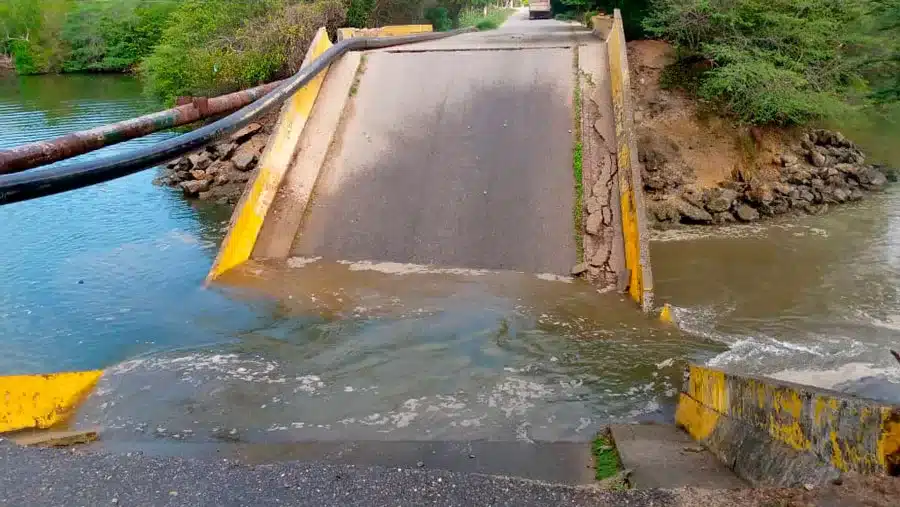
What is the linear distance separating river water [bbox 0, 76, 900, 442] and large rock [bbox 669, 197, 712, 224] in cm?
58

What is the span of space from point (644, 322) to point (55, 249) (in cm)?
933

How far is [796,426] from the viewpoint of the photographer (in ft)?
11.8

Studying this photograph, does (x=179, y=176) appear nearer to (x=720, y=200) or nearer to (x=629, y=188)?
(x=629, y=188)

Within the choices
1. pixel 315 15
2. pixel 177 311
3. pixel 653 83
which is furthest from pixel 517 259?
pixel 315 15

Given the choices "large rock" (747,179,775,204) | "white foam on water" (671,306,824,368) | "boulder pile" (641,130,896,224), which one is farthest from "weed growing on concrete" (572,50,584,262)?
"large rock" (747,179,775,204)

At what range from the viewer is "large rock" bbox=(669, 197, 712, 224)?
38.9 ft

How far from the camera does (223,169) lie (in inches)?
585

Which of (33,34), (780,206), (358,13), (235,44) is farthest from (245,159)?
(33,34)

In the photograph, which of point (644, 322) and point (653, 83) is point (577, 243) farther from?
point (653, 83)

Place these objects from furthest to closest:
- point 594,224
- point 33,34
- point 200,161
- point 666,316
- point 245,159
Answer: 1. point 33,34
2. point 200,161
3. point 245,159
4. point 594,224
5. point 666,316

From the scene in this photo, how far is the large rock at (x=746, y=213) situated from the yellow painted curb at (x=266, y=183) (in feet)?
25.0

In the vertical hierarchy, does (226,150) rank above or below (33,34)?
below

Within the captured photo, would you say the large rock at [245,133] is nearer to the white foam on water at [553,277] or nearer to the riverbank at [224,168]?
the riverbank at [224,168]

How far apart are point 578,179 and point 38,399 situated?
22.4ft
